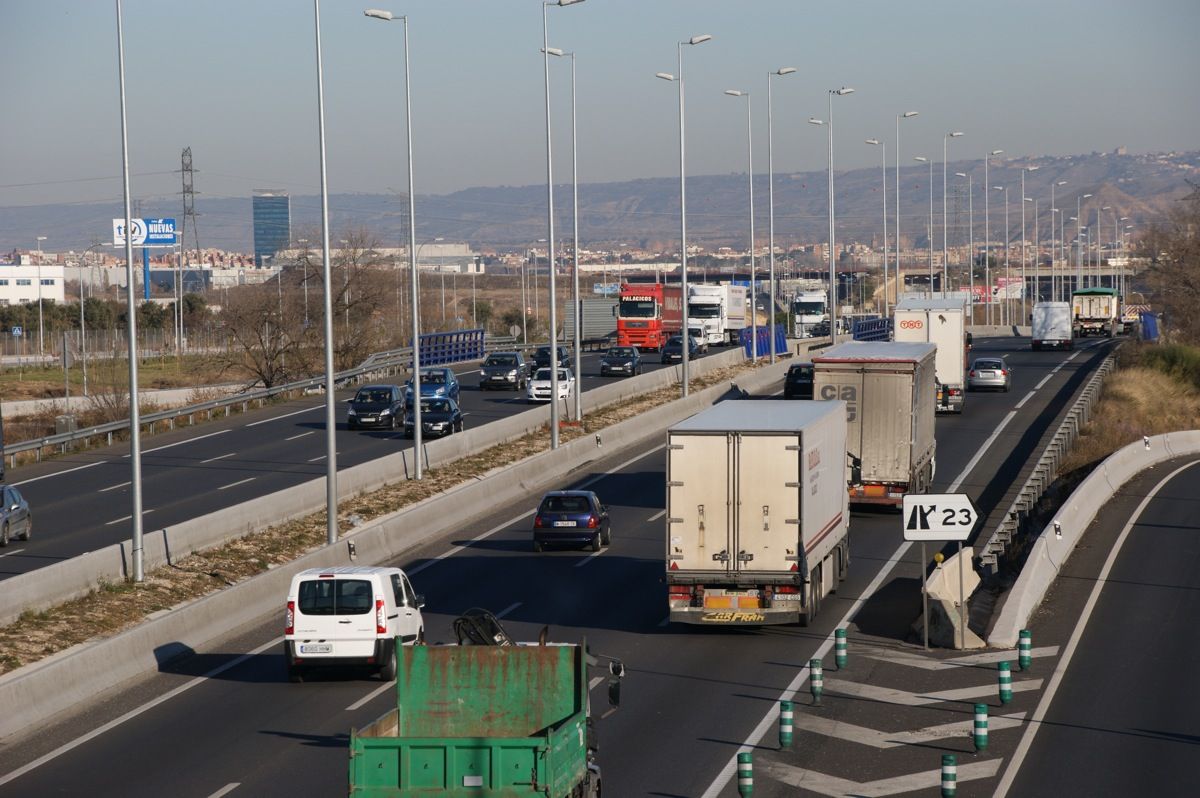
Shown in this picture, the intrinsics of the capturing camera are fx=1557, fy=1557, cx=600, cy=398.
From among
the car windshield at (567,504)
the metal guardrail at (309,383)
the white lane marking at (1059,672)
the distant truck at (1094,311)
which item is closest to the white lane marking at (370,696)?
the white lane marking at (1059,672)

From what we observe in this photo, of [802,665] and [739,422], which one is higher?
[739,422]

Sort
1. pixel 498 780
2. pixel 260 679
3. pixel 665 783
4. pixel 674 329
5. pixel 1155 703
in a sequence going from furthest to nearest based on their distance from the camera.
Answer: pixel 674 329, pixel 260 679, pixel 1155 703, pixel 665 783, pixel 498 780

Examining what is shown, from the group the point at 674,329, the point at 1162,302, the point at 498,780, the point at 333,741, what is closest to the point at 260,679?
the point at 333,741

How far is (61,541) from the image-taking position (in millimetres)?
32531

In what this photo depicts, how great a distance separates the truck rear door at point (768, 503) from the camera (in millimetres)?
23219

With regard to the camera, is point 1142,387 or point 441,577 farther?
point 1142,387

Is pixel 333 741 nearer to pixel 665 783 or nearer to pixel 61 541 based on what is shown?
pixel 665 783

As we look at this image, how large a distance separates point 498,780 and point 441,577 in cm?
1829

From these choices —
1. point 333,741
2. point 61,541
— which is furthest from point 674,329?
point 333,741

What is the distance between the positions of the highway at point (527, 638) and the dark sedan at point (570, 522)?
36 centimetres

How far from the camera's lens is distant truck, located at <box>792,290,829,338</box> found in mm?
113438

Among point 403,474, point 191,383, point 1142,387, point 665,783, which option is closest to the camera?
point 665,783

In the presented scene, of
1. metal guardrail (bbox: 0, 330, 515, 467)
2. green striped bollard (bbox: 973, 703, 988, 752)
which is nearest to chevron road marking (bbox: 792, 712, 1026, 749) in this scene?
green striped bollard (bbox: 973, 703, 988, 752)

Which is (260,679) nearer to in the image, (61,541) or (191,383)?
(61,541)
